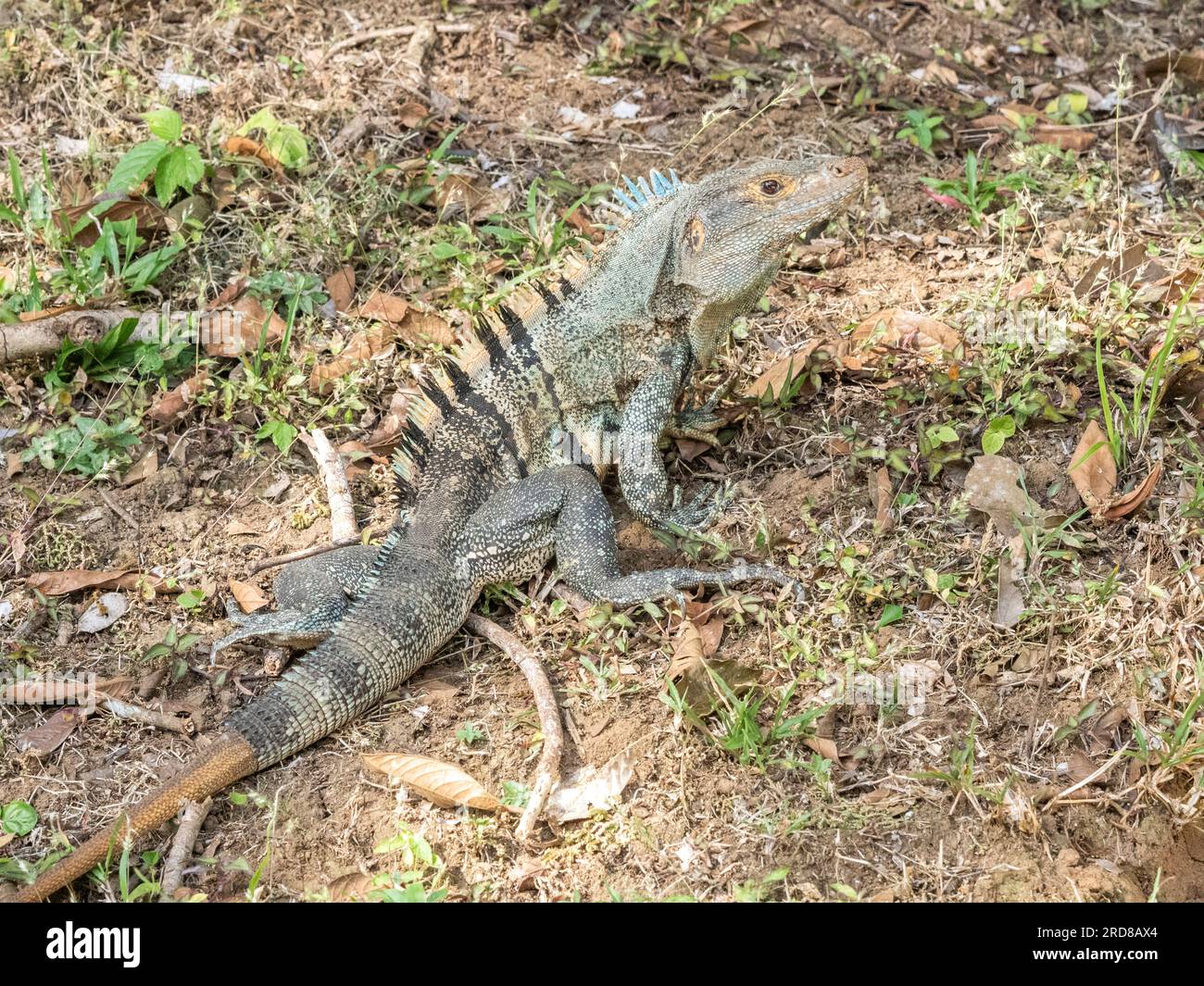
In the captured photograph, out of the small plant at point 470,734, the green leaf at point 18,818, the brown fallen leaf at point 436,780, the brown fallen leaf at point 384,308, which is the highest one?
the brown fallen leaf at point 384,308

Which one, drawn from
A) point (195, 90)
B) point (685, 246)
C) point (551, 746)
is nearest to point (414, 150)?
point (195, 90)

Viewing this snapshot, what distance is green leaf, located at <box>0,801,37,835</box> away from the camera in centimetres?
385

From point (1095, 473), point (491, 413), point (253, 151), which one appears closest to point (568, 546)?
point (491, 413)

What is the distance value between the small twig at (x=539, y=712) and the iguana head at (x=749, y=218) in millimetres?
1621

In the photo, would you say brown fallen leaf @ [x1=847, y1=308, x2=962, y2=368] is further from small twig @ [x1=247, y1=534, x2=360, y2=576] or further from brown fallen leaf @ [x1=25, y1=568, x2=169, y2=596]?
brown fallen leaf @ [x1=25, y1=568, x2=169, y2=596]

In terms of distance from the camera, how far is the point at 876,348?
5.27 metres

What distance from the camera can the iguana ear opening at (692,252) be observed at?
4.71m

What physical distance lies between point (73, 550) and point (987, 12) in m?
6.24

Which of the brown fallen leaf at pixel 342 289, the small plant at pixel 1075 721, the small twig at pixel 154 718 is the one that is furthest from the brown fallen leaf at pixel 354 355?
the small plant at pixel 1075 721

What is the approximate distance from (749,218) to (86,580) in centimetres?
314

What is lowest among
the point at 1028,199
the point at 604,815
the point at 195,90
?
Result: the point at 604,815

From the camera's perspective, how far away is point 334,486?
5023 millimetres

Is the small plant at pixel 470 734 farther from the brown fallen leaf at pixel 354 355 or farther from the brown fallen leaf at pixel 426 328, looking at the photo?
the brown fallen leaf at pixel 426 328
